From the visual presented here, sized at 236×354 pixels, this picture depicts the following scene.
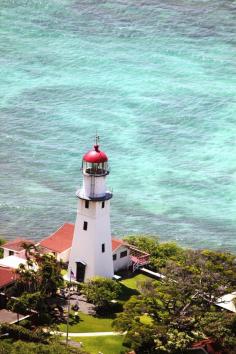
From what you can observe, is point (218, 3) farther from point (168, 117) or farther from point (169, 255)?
point (169, 255)

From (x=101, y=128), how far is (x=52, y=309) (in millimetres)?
44718

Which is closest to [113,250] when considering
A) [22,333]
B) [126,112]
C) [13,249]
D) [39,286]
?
[13,249]

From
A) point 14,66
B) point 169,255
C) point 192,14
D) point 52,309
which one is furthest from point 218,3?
point 52,309

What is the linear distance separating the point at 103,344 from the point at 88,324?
2.52 metres

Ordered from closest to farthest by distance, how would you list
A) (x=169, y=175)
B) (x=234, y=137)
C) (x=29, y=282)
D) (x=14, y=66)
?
(x=29, y=282) → (x=169, y=175) → (x=234, y=137) → (x=14, y=66)

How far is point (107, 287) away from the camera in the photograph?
2368 inches

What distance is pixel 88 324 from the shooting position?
57531mm

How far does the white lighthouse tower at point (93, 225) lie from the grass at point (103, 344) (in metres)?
7.17

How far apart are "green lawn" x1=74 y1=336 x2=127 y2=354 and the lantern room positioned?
1028cm

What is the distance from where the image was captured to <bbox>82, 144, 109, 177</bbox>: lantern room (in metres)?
61.2

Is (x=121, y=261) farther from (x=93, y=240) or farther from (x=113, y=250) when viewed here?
(x=93, y=240)

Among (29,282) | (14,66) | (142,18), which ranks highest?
(142,18)

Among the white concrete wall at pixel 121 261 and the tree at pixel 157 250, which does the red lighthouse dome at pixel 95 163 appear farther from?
the tree at pixel 157 250

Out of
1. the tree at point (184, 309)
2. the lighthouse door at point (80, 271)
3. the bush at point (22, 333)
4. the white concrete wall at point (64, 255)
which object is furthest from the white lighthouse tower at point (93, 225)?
the bush at point (22, 333)
